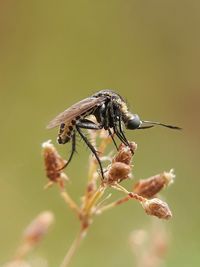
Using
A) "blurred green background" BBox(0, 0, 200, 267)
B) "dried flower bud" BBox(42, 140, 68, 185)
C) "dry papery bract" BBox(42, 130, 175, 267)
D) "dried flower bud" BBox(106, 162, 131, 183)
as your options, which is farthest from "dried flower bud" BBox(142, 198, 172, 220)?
"blurred green background" BBox(0, 0, 200, 267)

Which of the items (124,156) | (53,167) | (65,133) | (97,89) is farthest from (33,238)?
(97,89)

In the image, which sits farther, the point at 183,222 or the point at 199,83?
the point at 199,83

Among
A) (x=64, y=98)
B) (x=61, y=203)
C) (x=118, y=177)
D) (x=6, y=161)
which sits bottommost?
(x=118, y=177)

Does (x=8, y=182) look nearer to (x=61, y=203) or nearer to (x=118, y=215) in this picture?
(x=61, y=203)

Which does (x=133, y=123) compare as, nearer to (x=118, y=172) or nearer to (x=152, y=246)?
(x=152, y=246)

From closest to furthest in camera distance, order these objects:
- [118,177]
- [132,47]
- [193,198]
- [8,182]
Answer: [118,177] → [8,182] → [193,198] → [132,47]

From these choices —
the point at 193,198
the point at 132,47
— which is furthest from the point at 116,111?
the point at 132,47

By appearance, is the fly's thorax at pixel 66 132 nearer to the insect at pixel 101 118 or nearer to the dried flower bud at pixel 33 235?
the insect at pixel 101 118
